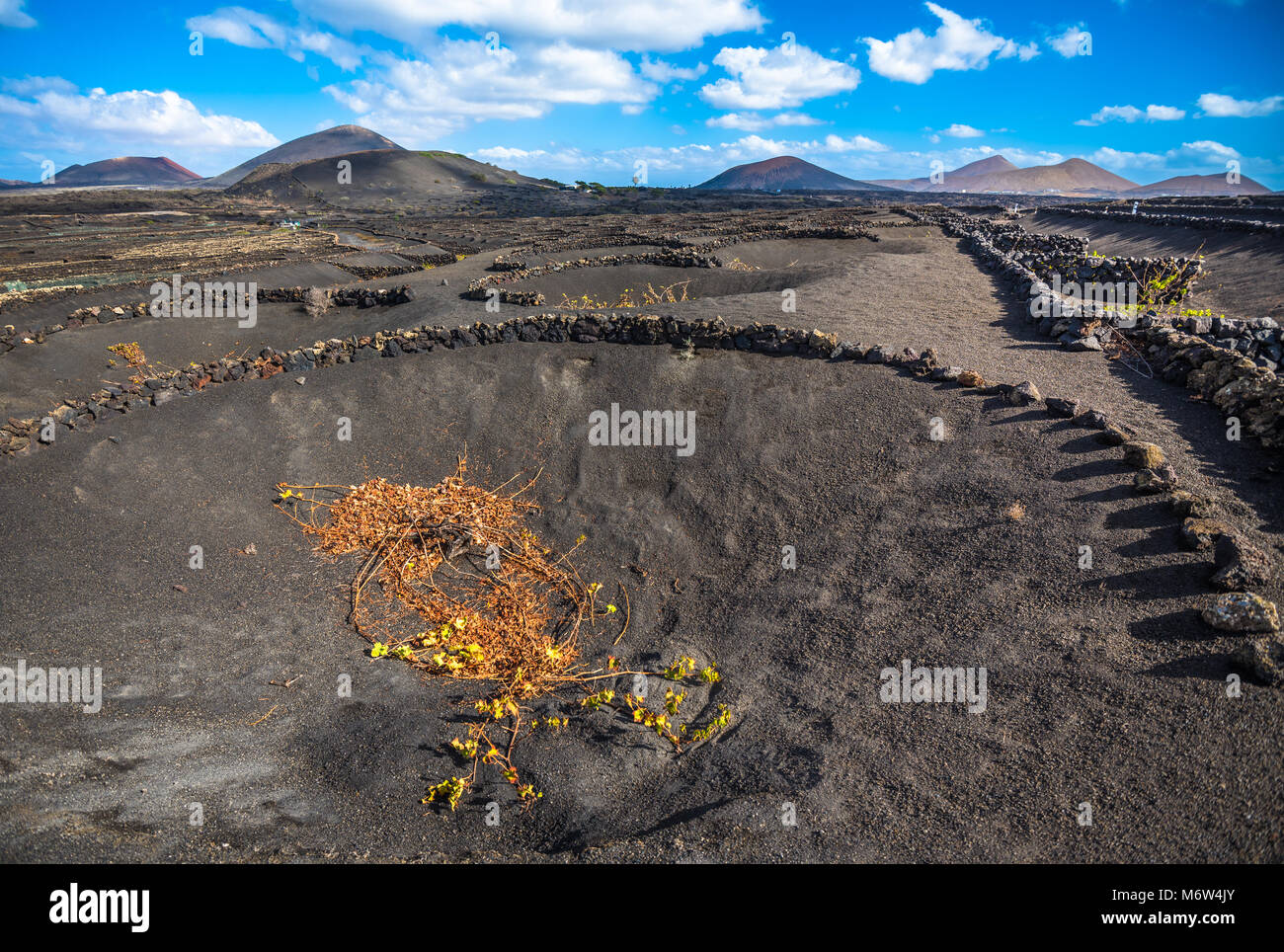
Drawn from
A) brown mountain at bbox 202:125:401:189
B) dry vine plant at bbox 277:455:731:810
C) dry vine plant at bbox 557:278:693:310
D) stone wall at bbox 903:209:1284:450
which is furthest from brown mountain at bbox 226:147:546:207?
brown mountain at bbox 202:125:401:189

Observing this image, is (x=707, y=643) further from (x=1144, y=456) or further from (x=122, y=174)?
(x=122, y=174)

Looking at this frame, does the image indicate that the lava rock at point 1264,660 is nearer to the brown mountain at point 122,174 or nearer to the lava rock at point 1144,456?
the lava rock at point 1144,456

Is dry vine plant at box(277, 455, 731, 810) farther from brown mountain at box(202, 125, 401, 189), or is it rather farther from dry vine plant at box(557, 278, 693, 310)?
brown mountain at box(202, 125, 401, 189)

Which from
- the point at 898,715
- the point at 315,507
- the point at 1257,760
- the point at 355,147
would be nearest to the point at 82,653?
the point at 315,507

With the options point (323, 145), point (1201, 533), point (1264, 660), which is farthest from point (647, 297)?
point (323, 145)

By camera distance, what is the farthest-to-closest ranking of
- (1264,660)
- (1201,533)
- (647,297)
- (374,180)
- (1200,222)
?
(374,180) → (1200,222) → (647,297) → (1201,533) → (1264,660)

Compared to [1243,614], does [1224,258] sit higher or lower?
higher

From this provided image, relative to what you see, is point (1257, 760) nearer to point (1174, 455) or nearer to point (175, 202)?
point (1174, 455)
